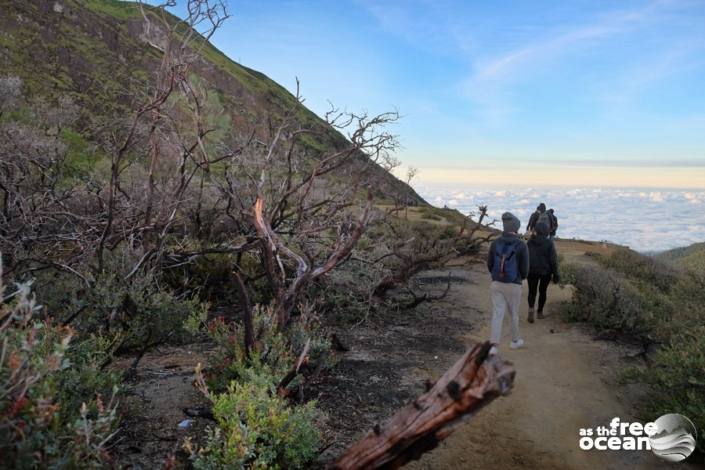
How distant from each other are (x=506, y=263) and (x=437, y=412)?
4306mm

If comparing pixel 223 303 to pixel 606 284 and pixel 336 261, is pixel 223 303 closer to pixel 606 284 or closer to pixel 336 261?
pixel 336 261

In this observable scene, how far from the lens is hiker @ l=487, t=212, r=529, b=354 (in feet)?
21.2

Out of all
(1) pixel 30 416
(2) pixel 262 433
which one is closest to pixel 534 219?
(2) pixel 262 433

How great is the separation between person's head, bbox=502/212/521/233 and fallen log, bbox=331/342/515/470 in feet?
14.0

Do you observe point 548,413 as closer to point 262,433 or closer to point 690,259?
point 262,433

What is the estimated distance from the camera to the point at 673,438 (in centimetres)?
439

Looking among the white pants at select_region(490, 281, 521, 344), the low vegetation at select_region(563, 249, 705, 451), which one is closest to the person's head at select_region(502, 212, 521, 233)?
the white pants at select_region(490, 281, 521, 344)

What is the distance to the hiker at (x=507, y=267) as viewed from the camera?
21.2 feet

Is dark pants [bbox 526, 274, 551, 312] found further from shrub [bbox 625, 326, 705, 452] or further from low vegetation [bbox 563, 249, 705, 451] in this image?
shrub [bbox 625, 326, 705, 452]

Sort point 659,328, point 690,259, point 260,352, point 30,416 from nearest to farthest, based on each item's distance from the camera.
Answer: point 30,416 → point 260,352 → point 659,328 → point 690,259

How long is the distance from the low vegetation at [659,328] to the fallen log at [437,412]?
309cm

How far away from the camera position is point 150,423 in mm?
4258

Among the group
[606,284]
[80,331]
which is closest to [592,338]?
[606,284]

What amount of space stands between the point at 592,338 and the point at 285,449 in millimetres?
6125
